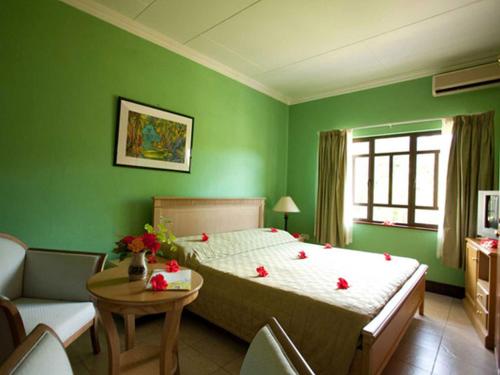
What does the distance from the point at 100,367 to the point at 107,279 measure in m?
0.66

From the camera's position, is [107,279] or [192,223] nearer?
[107,279]

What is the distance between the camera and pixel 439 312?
2758 mm

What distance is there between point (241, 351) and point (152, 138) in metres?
2.21

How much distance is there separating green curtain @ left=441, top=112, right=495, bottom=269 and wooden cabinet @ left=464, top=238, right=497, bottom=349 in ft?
0.79

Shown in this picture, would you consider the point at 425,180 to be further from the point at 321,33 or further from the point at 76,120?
the point at 76,120

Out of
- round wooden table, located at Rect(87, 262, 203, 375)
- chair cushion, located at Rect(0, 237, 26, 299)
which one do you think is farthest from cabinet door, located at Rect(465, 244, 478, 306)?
chair cushion, located at Rect(0, 237, 26, 299)

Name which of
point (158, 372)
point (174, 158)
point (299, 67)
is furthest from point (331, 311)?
point (299, 67)

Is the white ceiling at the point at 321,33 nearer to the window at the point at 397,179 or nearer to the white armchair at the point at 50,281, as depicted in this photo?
the window at the point at 397,179

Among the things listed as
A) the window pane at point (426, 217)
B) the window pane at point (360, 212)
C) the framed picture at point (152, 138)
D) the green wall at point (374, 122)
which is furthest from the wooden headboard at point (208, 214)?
the window pane at point (426, 217)

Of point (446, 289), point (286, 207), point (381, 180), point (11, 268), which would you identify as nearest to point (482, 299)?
point (446, 289)

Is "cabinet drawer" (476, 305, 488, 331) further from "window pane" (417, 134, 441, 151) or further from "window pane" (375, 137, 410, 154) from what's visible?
"window pane" (375, 137, 410, 154)

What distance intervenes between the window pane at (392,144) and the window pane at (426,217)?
0.89m

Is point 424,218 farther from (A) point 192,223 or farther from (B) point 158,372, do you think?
(B) point 158,372

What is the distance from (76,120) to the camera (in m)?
2.31
